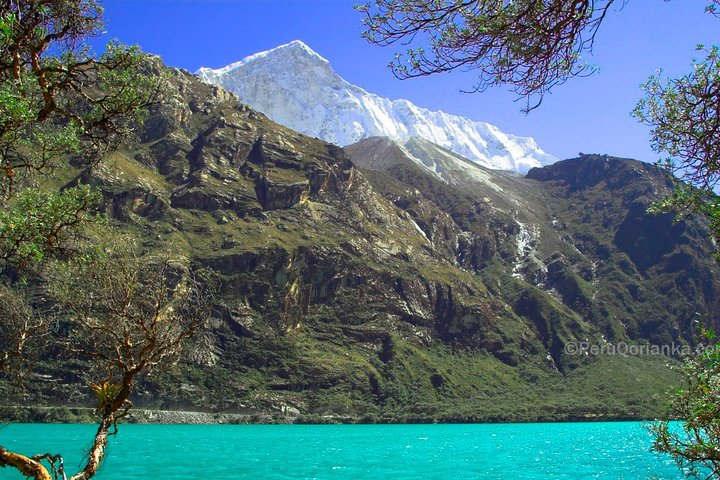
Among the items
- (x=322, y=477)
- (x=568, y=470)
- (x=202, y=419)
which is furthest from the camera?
(x=202, y=419)

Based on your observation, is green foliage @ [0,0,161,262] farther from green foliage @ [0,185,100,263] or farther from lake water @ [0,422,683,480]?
lake water @ [0,422,683,480]

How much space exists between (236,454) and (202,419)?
10396 centimetres

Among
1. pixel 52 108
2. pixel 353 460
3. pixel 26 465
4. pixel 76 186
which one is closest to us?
pixel 26 465

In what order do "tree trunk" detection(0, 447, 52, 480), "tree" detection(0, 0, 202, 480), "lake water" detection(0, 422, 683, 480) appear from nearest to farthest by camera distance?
"tree trunk" detection(0, 447, 52, 480), "tree" detection(0, 0, 202, 480), "lake water" detection(0, 422, 683, 480)

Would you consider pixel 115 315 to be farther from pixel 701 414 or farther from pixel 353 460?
pixel 353 460

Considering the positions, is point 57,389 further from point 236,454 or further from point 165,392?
point 236,454

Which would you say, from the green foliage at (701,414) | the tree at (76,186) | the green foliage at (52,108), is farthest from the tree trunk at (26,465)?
the green foliage at (701,414)

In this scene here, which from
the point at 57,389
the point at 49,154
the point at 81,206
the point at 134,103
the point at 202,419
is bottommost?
the point at 202,419

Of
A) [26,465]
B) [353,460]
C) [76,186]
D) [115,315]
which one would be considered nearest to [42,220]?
[76,186]

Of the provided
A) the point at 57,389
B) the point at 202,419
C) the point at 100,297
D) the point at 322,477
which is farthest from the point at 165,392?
the point at 100,297

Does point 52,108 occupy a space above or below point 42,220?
A: above

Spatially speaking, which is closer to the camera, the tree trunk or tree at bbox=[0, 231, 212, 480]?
the tree trunk

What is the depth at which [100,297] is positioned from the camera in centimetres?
1446

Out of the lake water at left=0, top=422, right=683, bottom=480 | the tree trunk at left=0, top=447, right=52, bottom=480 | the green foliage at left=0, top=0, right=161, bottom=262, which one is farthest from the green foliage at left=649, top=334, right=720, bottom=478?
the lake water at left=0, top=422, right=683, bottom=480
